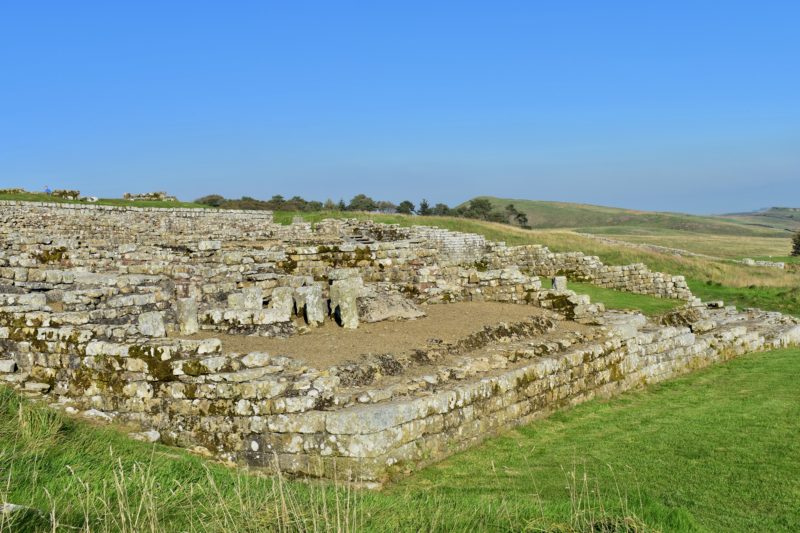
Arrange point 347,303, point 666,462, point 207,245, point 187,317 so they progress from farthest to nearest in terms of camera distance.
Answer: point 207,245
point 347,303
point 187,317
point 666,462

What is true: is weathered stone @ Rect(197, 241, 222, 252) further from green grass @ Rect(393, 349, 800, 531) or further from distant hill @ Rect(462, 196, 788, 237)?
distant hill @ Rect(462, 196, 788, 237)

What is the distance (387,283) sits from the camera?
14.4 metres

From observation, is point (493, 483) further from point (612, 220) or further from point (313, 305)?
point (612, 220)

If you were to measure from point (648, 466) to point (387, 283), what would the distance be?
7.97 metres

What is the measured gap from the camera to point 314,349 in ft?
29.6

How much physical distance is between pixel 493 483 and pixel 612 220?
15220 centimetres

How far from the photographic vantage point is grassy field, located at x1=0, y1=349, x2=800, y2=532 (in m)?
4.78

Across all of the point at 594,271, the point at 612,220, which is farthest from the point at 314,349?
the point at 612,220

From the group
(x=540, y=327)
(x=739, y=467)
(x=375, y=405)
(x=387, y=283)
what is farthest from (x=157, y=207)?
(x=739, y=467)

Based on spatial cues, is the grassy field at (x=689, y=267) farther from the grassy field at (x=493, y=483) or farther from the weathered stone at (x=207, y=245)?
the grassy field at (x=493, y=483)

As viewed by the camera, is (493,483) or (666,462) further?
(666,462)

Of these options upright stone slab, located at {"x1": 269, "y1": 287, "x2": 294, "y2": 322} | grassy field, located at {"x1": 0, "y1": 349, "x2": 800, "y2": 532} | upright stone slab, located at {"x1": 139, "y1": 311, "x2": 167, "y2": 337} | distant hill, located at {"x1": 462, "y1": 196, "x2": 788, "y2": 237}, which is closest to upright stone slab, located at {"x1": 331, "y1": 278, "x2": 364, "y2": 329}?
upright stone slab, located at {"x1": 269, "y1": 287, "x2": 294, "y2": 322}

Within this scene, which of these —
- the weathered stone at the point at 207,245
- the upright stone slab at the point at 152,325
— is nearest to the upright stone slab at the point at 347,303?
the upright stone slab at the point at 152,325

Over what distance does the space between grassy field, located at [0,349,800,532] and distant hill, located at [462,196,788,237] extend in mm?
122831
